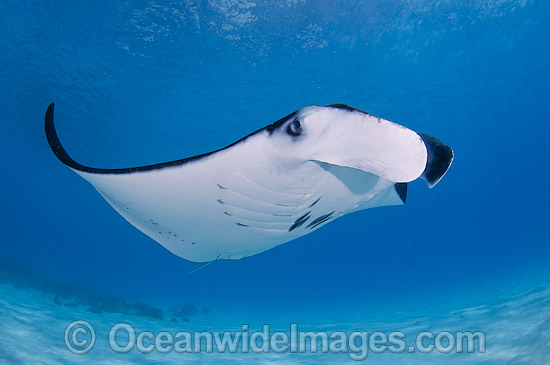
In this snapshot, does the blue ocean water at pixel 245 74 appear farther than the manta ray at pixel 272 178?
Yes

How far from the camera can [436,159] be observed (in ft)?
5.58

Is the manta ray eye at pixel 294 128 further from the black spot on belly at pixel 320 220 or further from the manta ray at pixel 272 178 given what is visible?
the black spot on belly at pixel 320 220

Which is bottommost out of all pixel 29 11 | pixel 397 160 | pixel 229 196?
pixel 397 160

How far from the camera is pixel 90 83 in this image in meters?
12.2

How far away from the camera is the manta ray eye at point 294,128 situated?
138 centimetres

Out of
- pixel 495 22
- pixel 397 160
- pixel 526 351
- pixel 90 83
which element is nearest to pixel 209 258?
pixel 397 160

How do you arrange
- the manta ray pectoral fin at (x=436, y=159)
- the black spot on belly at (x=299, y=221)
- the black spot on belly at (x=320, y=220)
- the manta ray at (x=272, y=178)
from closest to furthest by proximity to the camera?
the manta ray at (x=272, y=178), the manta ray pectoral fin at (x=436, y=159), the black spot on belly at (x=299, y=221), the black spot on belly at (x=320, y=220)

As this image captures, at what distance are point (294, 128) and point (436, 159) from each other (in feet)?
2.95

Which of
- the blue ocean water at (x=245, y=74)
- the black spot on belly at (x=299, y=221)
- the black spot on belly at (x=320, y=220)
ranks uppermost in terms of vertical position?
the blue ocean water at (x=245, y=74)

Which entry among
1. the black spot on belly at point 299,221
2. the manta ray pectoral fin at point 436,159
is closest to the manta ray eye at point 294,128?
the manta ray pectoral fin at point 436,159

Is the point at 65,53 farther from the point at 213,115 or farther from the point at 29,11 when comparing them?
the point at 213,115

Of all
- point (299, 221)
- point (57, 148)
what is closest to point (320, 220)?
point (299, 221)

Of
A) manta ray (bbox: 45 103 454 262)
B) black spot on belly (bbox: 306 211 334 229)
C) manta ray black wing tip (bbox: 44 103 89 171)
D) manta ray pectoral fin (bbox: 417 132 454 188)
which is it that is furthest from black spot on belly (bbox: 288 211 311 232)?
manta ray black wing tip (bbox: 44 103 89 171)

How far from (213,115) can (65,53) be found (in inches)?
234
